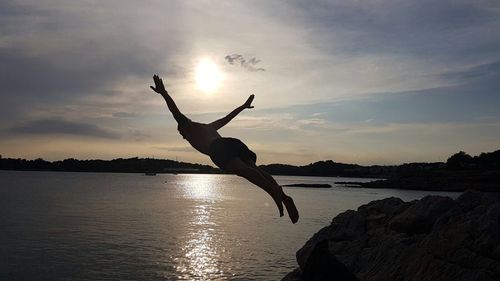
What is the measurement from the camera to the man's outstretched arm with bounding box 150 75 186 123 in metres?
6.98

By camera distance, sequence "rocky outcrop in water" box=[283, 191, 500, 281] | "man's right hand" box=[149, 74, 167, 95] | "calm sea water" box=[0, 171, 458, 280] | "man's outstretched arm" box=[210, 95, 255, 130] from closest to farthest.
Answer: "man's right hand" box=[149, 74, 167, 95], "man's outstretched arm" box=[210, 95, 255, 130], "rocky outcrop in water" box=[283, 191, 500, 281], "calm sea water" box=[0, 171, 458, 280]

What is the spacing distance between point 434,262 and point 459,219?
165 centimetres

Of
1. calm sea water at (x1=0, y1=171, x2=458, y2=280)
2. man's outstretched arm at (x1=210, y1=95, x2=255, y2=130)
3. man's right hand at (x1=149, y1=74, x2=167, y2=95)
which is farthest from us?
calm sea water at (x1=0, y1=171, x2=458, y2=280)

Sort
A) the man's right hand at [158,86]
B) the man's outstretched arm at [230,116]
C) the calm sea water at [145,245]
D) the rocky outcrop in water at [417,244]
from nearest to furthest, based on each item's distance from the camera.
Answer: the man's right hand at [158,86]
the man's outstretched arm at [230,116]
the rocky outcrop in water at [417,244]
the calm sea water at [145,245]

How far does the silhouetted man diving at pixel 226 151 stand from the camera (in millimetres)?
7023

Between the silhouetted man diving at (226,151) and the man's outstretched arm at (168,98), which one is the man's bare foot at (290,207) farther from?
the man's outstretched arm at (168,98)

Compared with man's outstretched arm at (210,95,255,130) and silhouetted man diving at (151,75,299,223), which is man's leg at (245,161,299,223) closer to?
silhouetted man diving at (151,75,299,223)

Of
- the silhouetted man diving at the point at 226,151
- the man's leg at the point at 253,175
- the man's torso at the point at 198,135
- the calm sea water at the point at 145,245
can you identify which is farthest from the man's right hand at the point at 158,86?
the calm sea water at the point at 145,245

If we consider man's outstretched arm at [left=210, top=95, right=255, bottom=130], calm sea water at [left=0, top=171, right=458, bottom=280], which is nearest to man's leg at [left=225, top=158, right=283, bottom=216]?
man's outstretched arm at [left=210, top=95, right=255, bottom=130]

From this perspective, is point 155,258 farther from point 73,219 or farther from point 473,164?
point 473,164

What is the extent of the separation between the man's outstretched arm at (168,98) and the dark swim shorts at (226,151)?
0.69m

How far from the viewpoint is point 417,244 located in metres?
13.4

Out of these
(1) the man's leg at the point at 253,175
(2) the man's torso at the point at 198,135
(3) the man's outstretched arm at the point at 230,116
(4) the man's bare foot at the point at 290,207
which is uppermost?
(3) the man's outstretched arm at the point at 230,116

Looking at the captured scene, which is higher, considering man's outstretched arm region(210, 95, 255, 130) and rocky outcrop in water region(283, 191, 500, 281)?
man's outstretched arm region(210, 95, 255, 130)
